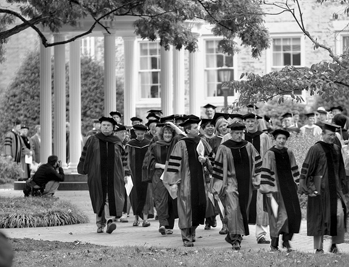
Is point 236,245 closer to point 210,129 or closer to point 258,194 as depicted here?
point 258,194

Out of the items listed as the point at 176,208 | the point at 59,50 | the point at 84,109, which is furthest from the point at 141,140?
the point at 84,109

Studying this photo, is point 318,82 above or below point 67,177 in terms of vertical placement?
above

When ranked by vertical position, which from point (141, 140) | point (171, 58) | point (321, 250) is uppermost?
point (171, 58)

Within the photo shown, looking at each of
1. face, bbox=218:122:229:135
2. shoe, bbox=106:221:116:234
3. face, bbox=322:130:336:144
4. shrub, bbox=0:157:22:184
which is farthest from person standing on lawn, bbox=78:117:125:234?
shrub, bbox=0:157:22:184

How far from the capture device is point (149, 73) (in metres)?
38.3

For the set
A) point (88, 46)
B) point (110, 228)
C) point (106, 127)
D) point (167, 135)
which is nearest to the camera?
point (110, 228)

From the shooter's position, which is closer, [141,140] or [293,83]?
[293,83]

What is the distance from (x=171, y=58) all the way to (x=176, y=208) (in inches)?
499

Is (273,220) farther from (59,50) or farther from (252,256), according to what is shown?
(59,50)

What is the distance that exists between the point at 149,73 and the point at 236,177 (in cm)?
2529

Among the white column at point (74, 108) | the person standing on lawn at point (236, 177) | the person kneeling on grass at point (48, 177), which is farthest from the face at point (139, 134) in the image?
the white column at point (74, 108)

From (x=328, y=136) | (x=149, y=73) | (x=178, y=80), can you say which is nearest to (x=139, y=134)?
(x=328, y=136)

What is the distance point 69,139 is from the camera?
90.3ft

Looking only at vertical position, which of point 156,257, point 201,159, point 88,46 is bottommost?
point 156,257
